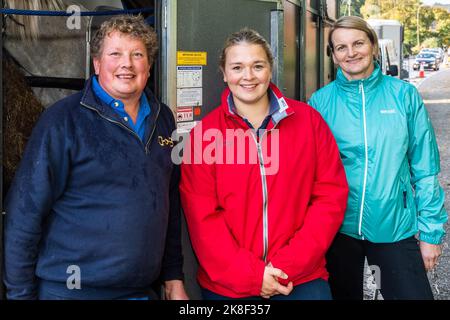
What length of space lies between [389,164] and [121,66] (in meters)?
1.32

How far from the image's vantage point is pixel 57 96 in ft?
11.6

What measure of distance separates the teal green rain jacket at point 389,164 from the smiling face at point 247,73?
503mm

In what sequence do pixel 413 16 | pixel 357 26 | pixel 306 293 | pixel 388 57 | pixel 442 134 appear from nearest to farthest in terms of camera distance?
pixel 306 293
pixel 357 26
pixel 442 134
pixel 388 57
pixel 413 16

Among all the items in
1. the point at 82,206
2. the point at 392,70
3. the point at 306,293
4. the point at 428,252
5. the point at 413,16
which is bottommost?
the point at 306,293

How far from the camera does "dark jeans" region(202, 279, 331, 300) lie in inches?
95.9

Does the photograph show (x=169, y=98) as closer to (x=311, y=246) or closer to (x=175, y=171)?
(x=175, y=171)

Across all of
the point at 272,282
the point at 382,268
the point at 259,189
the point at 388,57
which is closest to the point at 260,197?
the point at 259,189

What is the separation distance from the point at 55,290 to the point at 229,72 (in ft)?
3.86

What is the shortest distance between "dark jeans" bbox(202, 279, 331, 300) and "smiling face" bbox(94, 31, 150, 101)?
94cm

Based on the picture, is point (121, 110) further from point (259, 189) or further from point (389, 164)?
point (389, 164)

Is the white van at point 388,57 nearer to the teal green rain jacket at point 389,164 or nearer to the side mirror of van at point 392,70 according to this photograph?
the side mirror of van at point 392,70

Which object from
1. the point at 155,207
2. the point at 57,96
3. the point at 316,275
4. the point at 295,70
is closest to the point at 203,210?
the point at 155,207

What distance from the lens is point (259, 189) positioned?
238 centimetres

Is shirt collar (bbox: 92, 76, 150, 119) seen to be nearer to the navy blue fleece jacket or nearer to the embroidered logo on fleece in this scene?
the navy blue fleece jacket
